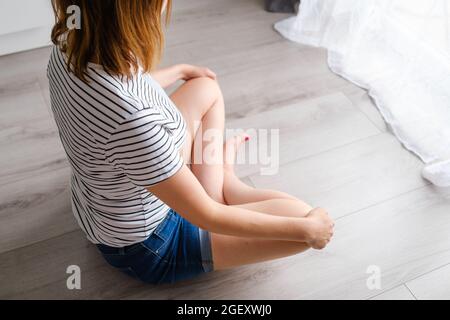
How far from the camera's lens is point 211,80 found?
46.2 inches

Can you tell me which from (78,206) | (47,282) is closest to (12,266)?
(47,282)

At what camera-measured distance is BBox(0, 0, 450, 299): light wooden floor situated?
1.01 metres

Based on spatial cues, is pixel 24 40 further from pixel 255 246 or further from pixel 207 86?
pixel 255 246

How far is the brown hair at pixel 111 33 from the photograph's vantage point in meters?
0.59

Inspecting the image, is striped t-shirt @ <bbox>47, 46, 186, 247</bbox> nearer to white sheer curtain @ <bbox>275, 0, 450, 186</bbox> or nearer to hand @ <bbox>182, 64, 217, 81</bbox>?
hand @ <bbox>182, 64, 217, 81</bbox>

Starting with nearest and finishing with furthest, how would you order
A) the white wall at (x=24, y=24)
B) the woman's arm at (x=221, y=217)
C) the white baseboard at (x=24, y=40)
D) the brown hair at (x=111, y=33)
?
1. the brown hair at (x=111, y=33)
2. the woman's arm at (x=221, y=217)
3. the white wall at (x=24, y=24)
4. the white baseboard at (x=24, y=40)

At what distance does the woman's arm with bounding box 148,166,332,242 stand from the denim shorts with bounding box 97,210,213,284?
0.36 ft

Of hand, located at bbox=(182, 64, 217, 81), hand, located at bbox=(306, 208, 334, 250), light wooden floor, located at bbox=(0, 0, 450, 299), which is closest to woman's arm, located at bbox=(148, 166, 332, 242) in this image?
hand, located at bbox=(306, 208, 334, 250)

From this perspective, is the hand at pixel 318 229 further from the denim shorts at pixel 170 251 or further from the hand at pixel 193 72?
the hand at pixel 193 72

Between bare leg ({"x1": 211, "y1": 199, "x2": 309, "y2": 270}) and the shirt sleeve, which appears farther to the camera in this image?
bare leg ({"x1": 211, "y1": 199, "x2": 309, "y2": 270})

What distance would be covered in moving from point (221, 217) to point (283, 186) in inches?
17.0

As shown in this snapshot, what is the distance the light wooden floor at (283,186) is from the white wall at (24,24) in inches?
1.6
